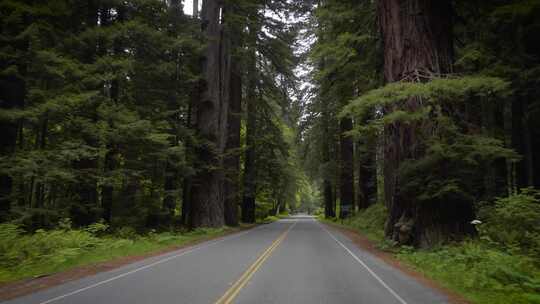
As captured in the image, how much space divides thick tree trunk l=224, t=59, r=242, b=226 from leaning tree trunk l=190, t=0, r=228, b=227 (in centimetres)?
365

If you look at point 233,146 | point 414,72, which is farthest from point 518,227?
point 233,146

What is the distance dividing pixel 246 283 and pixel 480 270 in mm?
5302

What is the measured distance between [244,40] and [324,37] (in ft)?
24.5

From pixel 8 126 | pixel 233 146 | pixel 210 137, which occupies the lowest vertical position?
pixel 8 126

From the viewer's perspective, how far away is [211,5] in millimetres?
22031

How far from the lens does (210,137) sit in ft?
68.6

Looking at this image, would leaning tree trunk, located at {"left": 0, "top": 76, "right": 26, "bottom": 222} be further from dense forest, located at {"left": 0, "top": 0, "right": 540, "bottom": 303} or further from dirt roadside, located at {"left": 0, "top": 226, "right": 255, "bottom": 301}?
dirt roadside, located at {"left": 0, "top": 226, "right": 255, "bottom": 301}

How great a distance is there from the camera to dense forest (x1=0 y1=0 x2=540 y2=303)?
34.1 feet

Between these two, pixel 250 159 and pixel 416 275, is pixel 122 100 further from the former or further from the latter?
pixel 250 159

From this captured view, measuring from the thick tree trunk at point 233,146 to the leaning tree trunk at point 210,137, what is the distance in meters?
3.65

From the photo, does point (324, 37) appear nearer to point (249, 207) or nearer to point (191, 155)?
point (191, 155)

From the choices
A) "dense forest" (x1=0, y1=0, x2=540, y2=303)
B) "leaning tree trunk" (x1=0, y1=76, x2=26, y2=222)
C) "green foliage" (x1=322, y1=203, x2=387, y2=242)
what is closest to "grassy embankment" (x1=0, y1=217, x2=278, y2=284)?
"dense forest" (x1=0, y1=0, x2=540, y2=303)

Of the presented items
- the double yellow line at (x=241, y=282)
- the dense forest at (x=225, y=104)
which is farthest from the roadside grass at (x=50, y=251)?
the double yellow line at (x=241, y=282)

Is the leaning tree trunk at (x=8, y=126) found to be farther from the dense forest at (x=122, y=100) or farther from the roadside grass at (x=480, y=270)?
the roadside grass at (x=480, y=270)
